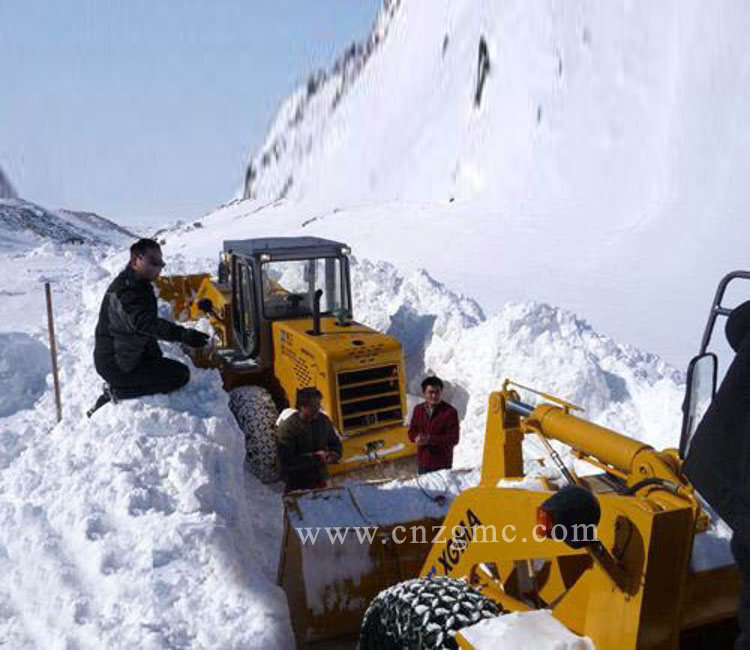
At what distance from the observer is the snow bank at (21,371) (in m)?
8.88

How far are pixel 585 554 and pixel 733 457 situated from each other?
1.25 meters

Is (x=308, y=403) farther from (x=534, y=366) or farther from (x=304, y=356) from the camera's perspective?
(x=534, y=366)

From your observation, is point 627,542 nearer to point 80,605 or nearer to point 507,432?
point 507,432

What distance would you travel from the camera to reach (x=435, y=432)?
5914 millimetres

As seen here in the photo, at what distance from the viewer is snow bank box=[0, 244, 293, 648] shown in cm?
350

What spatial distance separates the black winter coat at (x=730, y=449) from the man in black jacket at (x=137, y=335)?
14.2 ft

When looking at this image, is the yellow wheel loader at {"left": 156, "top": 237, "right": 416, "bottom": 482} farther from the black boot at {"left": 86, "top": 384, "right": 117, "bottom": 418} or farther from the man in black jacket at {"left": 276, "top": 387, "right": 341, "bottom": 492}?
the black boot at {"left": 86, "top": 384, "right": 117, "bottom": 418}

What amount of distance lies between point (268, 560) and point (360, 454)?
1558 millimetres

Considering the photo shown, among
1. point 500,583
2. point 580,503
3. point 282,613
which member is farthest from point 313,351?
point 580,503

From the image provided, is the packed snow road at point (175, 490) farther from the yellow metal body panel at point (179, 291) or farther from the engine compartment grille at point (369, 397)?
the yellow metal body panel at point (179, 291)

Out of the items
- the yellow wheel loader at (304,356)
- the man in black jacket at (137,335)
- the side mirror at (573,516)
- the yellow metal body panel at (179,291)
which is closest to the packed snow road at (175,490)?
the man in black jacket at (137,335)

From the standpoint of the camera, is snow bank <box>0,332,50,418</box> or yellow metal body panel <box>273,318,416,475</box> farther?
snow bank <box>0,332,50,418</box>

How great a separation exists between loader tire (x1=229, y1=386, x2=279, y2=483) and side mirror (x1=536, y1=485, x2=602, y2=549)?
449 centimetres

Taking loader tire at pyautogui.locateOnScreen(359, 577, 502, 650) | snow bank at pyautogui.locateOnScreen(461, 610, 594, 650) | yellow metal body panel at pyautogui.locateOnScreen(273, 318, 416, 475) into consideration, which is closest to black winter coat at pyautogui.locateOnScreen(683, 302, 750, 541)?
snow bank at pyautogui.locateOnScreen(461, 610, 594, 650)
